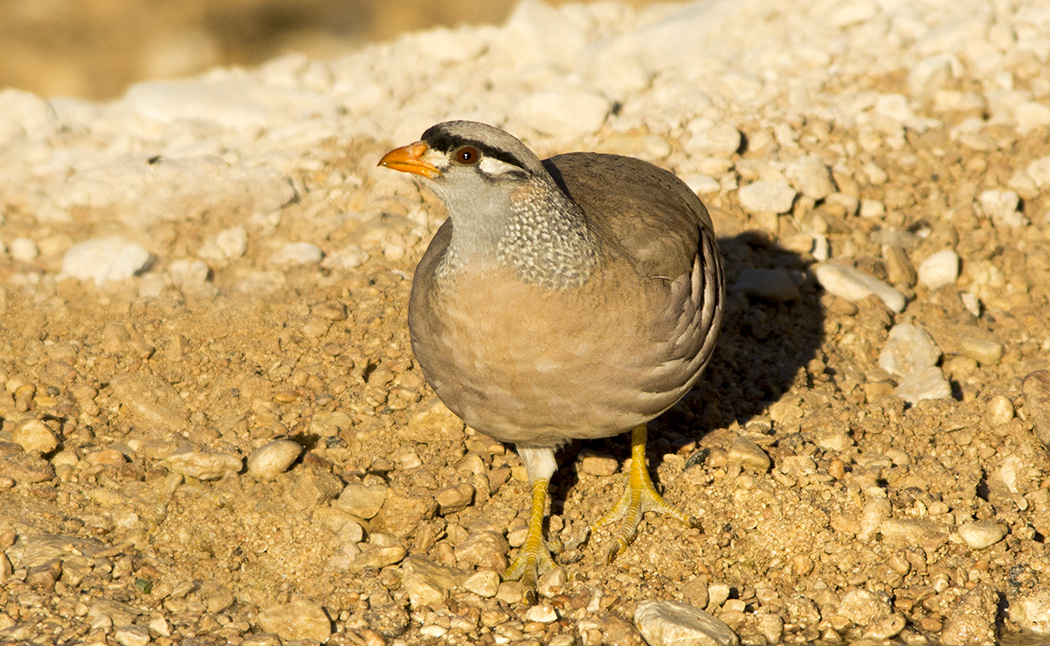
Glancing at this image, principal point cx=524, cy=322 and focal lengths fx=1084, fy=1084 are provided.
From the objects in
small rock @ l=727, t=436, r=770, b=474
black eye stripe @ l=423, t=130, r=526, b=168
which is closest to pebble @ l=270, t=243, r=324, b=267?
black eye stripe @ l=423, t=130, r=526, b=168

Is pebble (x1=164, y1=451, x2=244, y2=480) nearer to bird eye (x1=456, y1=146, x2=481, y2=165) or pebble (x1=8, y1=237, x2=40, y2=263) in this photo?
bird eye (x1=456, y1=146, x2=481, y2=165)

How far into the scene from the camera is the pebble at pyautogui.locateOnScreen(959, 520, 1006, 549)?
16.4 ft

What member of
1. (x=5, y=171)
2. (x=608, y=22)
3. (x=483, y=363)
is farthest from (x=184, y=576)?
(x=608, y=22)

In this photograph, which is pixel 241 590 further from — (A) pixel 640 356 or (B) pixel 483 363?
(A) pixel 640 356

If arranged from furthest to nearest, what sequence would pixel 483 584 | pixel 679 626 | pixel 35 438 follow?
pixel 35 438 < pixel 483 584 < pixel 679 626

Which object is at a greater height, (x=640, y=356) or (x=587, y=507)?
(x=640, y=356)

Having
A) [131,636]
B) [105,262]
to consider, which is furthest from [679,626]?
[105,262]

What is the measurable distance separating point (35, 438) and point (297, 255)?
2032mm

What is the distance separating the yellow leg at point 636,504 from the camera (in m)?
5.21

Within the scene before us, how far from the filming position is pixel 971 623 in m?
4.58

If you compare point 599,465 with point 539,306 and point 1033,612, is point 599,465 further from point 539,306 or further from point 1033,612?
point 1033,612

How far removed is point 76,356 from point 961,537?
4.82m

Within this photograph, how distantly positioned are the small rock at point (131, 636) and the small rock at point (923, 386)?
4.09 meters

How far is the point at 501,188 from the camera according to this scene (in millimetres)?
4625
